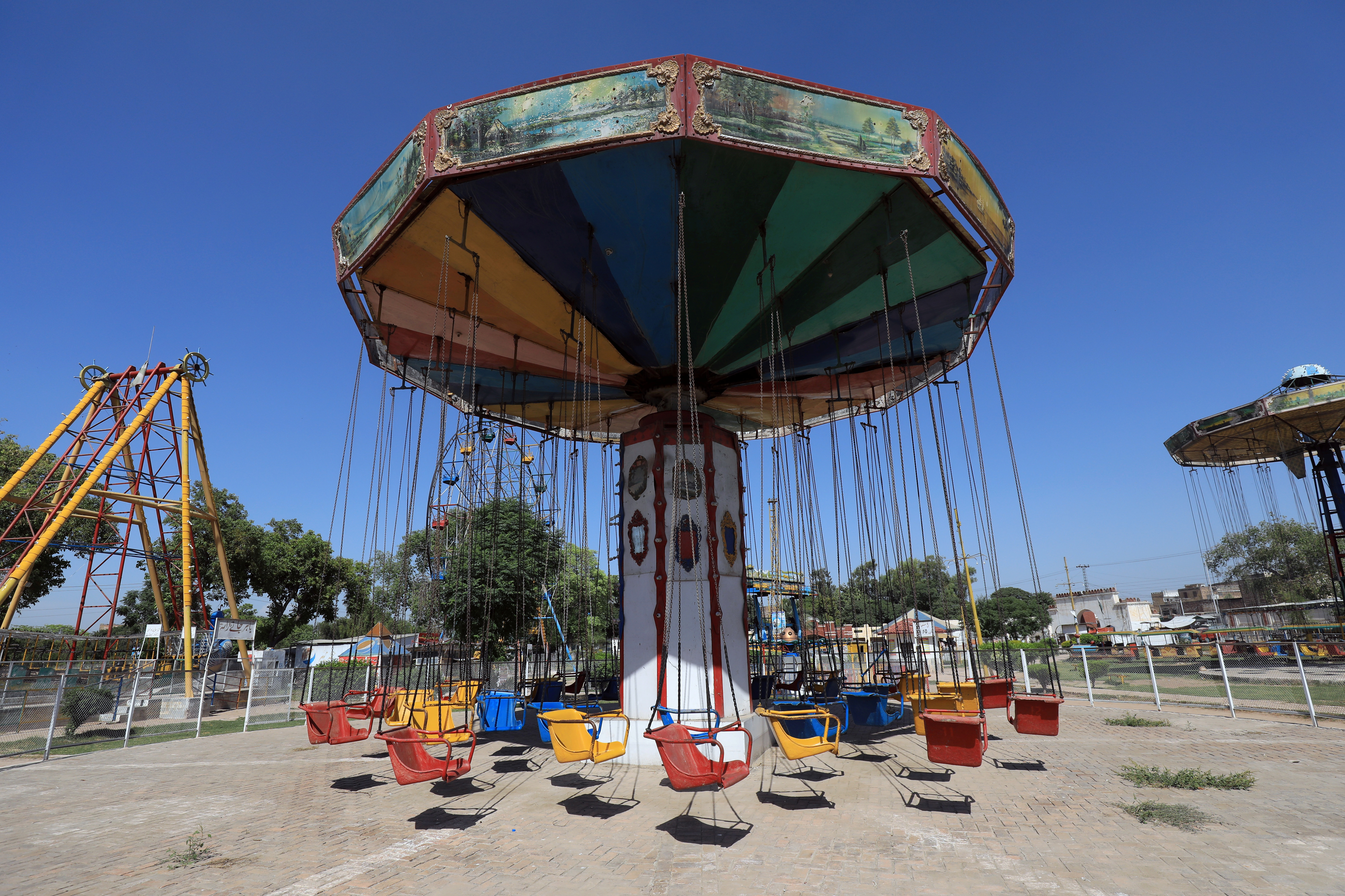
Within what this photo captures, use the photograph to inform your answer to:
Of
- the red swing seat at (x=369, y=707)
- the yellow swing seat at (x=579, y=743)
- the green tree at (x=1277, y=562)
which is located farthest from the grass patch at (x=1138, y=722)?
the green tree at (x=1277, y=562)

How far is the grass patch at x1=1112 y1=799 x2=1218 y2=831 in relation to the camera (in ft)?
21.8

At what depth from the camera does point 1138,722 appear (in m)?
13.7

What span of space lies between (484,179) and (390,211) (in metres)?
1.75

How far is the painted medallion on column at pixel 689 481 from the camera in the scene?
12.2 m

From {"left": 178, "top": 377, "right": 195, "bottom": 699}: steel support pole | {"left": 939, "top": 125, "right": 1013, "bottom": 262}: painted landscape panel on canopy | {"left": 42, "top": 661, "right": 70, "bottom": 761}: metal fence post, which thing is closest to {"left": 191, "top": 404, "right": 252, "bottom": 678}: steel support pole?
{"left": 178, "top": 377, "right": 195, "bottom": 699}: steel support pole

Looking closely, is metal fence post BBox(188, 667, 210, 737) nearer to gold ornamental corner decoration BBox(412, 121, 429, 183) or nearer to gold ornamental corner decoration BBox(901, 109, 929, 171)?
gold ornamental corner decoration BBox(412, 121, 429, 183)

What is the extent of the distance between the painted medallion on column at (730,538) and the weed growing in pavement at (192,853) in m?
8.45

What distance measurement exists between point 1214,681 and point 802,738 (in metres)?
16.3

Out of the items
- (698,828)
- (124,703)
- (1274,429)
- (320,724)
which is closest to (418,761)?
(320,724)

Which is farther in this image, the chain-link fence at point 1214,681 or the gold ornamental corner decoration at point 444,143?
the chain-link fence at point 1214,681

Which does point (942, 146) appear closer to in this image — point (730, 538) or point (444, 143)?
point (444, 143)

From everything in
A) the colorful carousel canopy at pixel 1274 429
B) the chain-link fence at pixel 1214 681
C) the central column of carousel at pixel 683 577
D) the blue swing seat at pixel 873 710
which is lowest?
the chain-link fence at pixel 1214 681

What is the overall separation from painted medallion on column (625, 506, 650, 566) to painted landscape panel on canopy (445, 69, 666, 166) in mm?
6965

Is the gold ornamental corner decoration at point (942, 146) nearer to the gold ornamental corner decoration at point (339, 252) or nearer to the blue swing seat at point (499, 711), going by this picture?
the gold ornamental corner decoration at point (339, 252)
